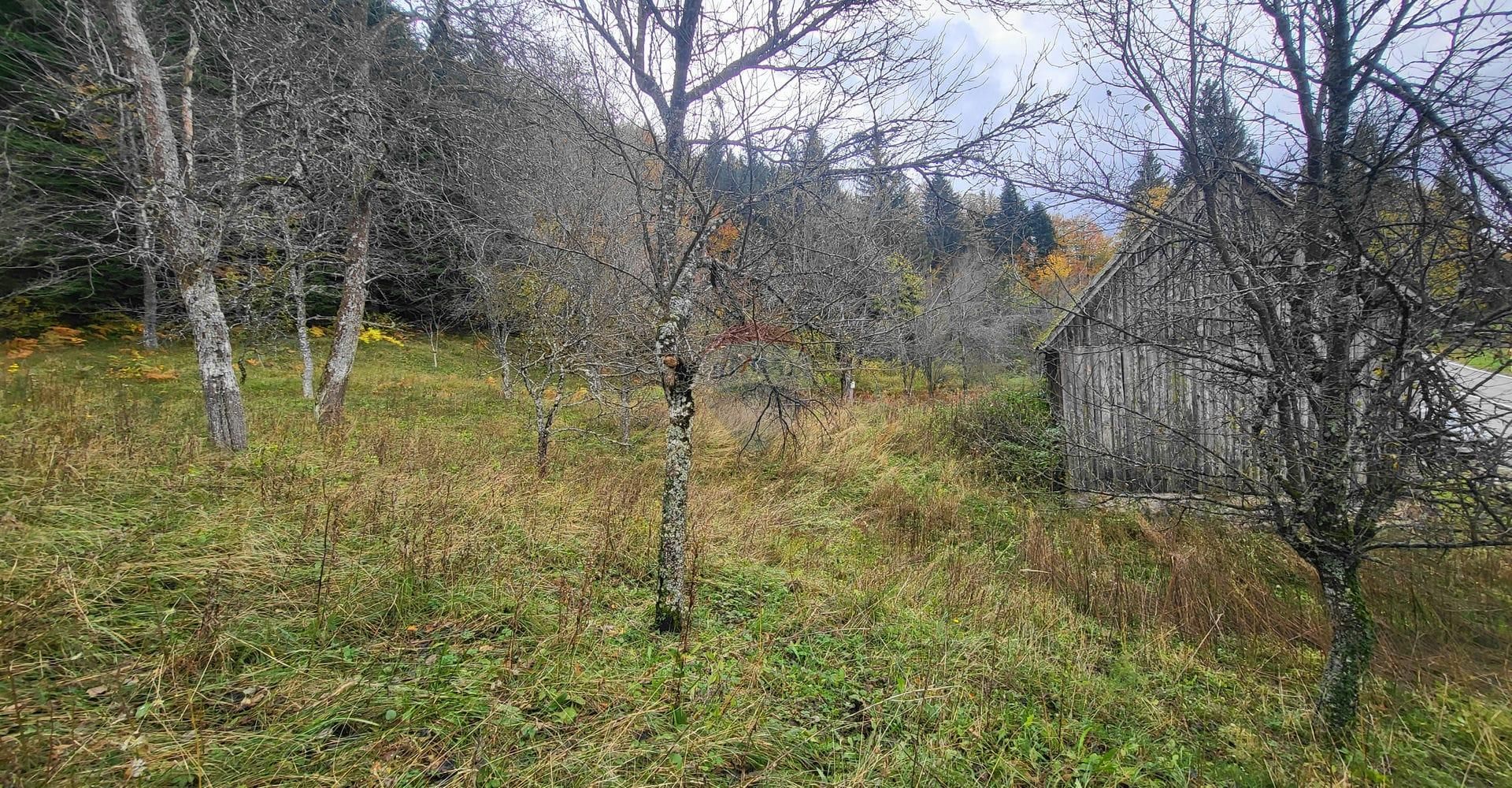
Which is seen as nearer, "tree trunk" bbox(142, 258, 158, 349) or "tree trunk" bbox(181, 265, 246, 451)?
"tree trunk" bbox(181, 265, 246, 451)

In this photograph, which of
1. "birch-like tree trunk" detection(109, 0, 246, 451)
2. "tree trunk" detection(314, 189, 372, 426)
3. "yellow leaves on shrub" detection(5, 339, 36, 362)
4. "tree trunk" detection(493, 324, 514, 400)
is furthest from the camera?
"tree trunk" detection(493, 324, 514, 400)

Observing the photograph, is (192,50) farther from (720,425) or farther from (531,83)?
(720,425)

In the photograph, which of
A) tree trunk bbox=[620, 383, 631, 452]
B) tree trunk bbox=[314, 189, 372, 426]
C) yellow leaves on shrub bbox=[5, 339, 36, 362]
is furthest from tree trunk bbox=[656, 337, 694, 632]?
yellow leaves on shrub bbox=[5, 339, 36, 362]

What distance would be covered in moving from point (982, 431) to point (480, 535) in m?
9.09

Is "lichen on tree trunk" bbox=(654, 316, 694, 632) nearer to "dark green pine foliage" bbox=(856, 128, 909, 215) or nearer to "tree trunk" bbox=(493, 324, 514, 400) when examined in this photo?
"dark green pine foliage" bbox=(856, 128, 909, 215)

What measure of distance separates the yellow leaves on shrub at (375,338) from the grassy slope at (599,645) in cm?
1428

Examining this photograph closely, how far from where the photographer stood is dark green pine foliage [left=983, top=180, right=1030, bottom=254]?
12.1ft

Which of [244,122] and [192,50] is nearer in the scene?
[192,50]

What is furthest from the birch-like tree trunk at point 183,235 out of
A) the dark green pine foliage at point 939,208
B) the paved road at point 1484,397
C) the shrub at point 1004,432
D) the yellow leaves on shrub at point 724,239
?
the shrub at point 1004,432

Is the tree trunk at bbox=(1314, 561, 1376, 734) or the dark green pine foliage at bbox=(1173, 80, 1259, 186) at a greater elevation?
the dark green pine foliage at bbox=(1173, 80, 1259, 186)

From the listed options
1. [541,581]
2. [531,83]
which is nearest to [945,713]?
[541,581]

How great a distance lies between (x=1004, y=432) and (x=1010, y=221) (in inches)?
272

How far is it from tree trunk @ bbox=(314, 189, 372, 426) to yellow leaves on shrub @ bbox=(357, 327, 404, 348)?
11731 millimetres

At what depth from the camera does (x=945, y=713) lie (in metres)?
2.79
